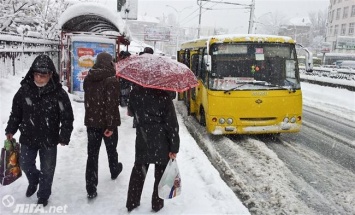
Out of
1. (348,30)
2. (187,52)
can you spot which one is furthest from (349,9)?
(187,52)

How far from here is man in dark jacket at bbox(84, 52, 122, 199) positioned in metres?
4.50

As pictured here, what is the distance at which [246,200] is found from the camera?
511cm

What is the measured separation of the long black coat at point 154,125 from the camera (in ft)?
13.1

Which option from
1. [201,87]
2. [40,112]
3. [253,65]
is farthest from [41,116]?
[201,87]

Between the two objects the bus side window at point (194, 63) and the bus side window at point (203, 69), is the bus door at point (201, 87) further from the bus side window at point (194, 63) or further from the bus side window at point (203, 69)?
the bus side window at point (194, 63)

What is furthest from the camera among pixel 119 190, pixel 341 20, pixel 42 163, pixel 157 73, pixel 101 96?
pixel 341 20

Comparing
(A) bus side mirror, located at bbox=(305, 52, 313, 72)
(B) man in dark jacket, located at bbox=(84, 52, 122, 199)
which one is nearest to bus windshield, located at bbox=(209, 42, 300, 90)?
(A) bus side mirror, located at bbox=(305, 52, 313, 72)

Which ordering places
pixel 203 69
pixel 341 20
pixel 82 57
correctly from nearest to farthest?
pixel 203 69 → pixel 82 57 → pixel 341 20

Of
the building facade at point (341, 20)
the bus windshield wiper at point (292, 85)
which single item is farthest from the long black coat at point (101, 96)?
the building facade at point (341, 20)

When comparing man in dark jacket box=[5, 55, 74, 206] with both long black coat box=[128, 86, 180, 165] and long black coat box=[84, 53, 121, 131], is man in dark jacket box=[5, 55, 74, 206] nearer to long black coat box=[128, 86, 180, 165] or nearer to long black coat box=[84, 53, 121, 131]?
long black coat box=[84, 53, 121, 131]

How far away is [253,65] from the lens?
8.50 metres

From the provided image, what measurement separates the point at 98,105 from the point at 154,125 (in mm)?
951

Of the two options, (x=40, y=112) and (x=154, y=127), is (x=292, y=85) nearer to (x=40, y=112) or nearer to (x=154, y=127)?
(x=154, y=127)

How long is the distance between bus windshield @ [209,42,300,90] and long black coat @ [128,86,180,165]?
14.8ft
